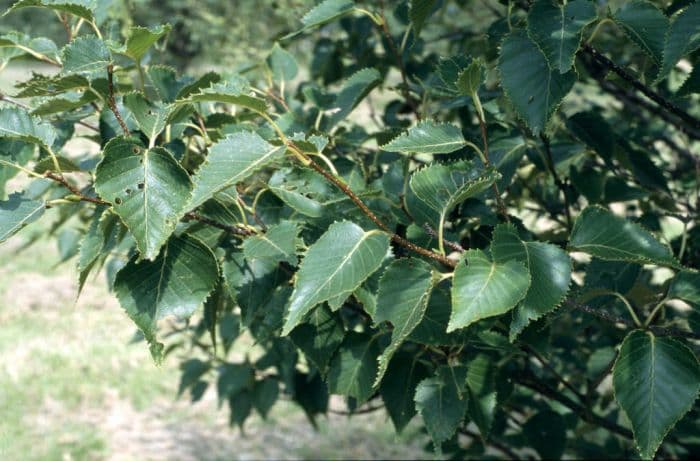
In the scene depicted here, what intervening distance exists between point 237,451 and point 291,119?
101 inches

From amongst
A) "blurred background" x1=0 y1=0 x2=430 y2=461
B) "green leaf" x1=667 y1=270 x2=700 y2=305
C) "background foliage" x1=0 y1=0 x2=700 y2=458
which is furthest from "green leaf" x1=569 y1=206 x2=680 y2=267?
"blurred background" x1=0 y1=0 x2=430 y2=461

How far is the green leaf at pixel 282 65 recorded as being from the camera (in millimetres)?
1953

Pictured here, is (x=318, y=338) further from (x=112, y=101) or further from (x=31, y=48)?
(x=31, y=48)

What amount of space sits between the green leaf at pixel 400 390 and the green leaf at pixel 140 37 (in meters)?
0.73

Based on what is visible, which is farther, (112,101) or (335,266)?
(112,101)

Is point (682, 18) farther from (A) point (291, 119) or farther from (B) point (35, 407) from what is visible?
(B) point (35, 407)

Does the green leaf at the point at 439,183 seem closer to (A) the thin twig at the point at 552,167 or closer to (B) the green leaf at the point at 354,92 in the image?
(A) the thin twig at the point at 552,167

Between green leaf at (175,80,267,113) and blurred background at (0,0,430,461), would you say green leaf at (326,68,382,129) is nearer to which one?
green leaf at (175,80,267,113)

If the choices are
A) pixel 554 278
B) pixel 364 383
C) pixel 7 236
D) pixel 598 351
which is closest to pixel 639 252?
pixel 554 278

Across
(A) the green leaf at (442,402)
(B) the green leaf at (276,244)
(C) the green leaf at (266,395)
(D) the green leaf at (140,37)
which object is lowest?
(C) the green leaf at (266,395)

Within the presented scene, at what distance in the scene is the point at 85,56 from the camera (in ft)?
3.80

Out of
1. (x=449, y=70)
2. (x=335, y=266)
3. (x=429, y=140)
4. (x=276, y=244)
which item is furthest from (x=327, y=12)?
(x=335, y=266)

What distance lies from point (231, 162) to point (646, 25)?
0.66 metres

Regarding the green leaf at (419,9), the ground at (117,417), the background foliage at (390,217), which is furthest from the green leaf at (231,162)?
the ground at (117,417)
